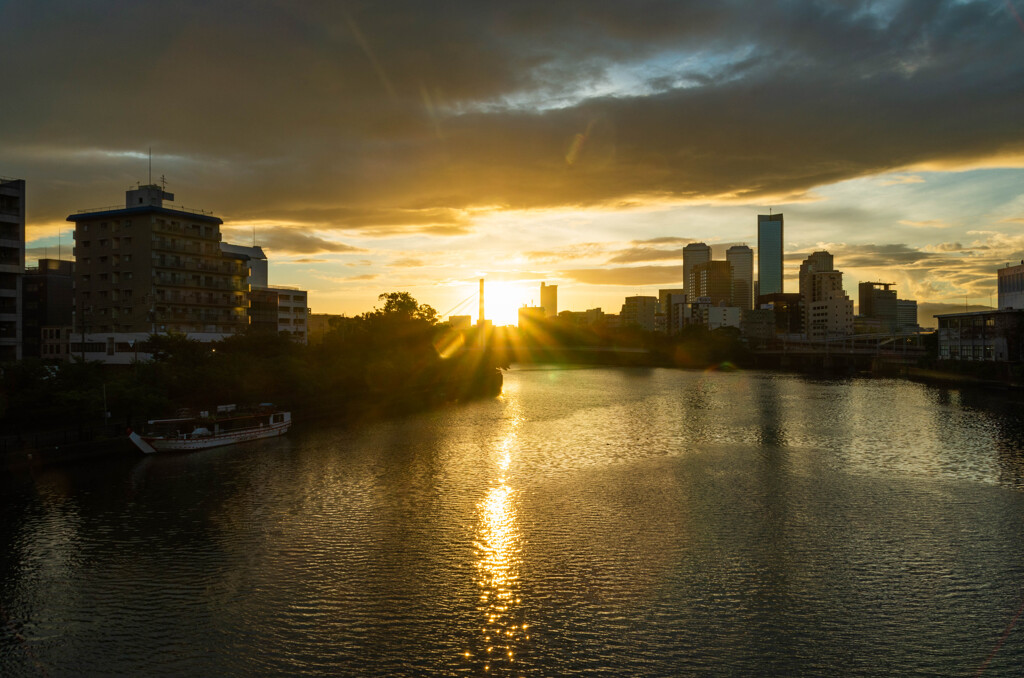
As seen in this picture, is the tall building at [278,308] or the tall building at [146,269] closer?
the tall building at [146,269]

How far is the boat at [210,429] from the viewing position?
36.4m

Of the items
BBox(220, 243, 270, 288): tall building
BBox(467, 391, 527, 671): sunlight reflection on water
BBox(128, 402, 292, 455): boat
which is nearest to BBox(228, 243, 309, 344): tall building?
BBox(220, 243, 270, 288): tall building

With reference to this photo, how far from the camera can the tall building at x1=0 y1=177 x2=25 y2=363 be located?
53062 millimetres

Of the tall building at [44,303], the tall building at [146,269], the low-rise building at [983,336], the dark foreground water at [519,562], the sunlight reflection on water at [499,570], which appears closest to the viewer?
the dark foreground water at [519,562]

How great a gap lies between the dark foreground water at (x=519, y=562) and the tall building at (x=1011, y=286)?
71.7m

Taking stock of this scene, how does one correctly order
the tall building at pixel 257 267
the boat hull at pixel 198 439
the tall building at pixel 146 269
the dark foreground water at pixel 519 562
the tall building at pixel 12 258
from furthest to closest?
1. the tall building at pixel 257 267
2. the tall building at pixel 146 269
3. the tall building at pixel 12 258
4. the boat hull at pixel 198 439
5. the dark foreground water at pixel 519 562

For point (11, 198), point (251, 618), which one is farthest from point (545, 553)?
point (11, 198)

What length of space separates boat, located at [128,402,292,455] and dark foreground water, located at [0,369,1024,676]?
112 cm

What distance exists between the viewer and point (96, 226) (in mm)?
67125

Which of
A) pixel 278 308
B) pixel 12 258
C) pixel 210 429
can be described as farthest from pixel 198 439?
pixel 278 308

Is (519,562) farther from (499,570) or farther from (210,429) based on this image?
(210,429)

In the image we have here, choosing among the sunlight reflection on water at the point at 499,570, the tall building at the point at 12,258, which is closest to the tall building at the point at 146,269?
the tall building at the point at 12,258

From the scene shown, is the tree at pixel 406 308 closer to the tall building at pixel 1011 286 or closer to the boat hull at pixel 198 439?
the boat hull at pixel 198 439

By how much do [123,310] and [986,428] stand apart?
74601mm
